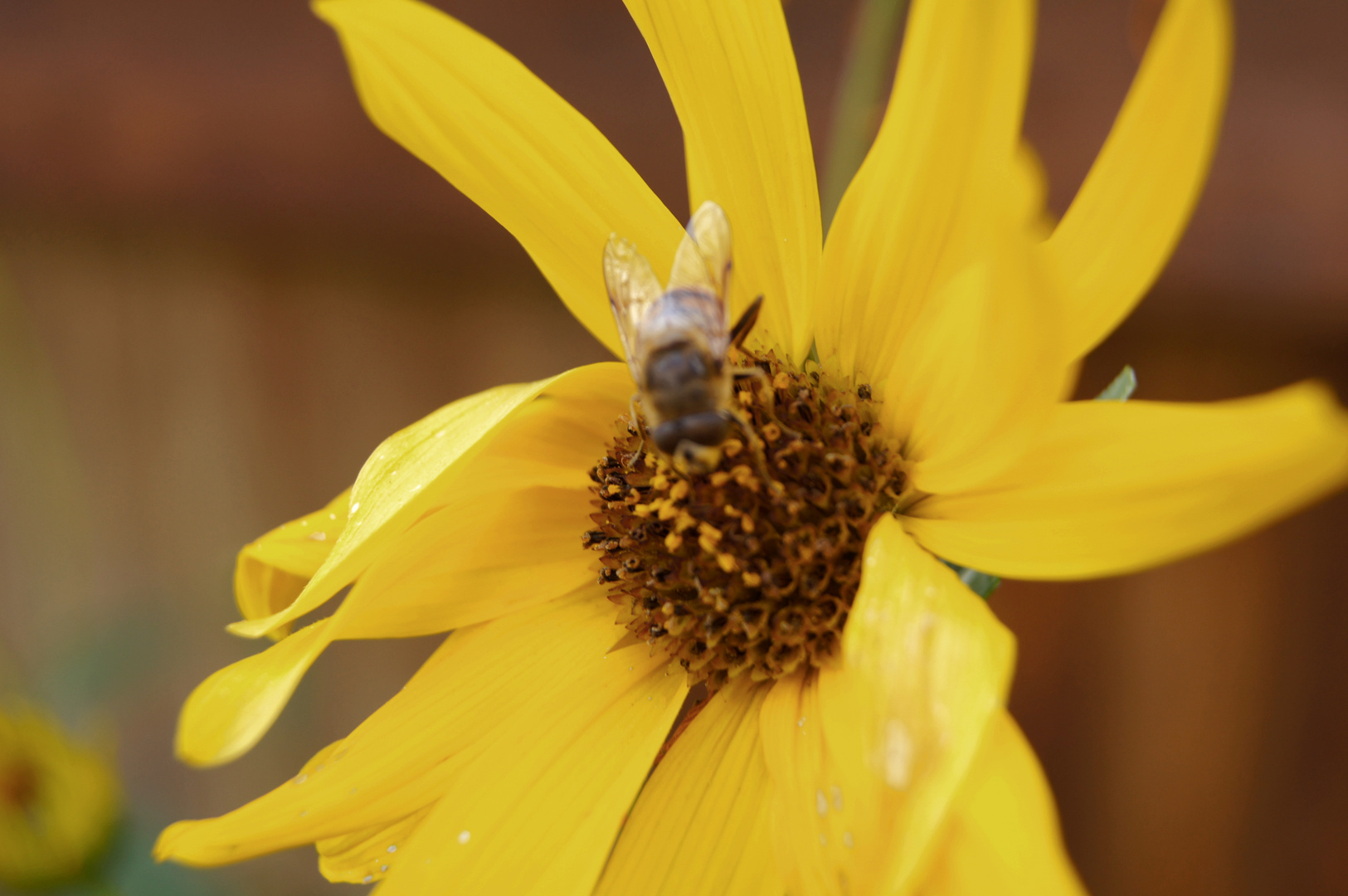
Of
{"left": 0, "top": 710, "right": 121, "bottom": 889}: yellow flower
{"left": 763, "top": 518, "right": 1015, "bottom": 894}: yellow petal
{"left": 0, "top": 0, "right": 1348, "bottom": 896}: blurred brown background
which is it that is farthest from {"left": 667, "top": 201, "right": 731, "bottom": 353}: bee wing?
{"left": 0, "top": 710, "right": 121, "bottom": 889}: yellow flower

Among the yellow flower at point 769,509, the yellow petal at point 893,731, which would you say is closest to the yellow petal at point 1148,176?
the yellow flower at point 769,509

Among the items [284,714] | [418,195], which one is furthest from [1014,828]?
[284,714]

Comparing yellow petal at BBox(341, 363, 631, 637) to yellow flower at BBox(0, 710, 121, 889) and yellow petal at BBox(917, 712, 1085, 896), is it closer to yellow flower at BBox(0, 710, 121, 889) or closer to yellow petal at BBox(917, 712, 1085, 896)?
yellow petal at BBox(917, 712, 1085, 896)

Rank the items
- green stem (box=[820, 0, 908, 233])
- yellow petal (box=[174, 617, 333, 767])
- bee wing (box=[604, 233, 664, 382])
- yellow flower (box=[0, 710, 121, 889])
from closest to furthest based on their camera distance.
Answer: yellow petal (box=[174, 617, 333, 767]), bee wing (box=[604, 233, 664, 382]), green stem (box=[820, 0, 908, 233]), yellow flower (box=[0, 710, 121, 889])

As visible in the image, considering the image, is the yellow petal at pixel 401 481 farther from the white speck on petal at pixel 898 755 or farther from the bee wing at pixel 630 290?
the white speck on petal at pixel 898 755

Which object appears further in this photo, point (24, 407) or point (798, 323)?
point (24, 407)

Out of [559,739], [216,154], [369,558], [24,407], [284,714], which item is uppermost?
[216,154]

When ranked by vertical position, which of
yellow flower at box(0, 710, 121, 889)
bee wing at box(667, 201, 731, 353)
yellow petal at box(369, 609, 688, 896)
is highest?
bee wing at box(667, 201, 731, 353)

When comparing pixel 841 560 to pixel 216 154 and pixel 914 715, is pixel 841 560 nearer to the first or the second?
pixel 914 715
